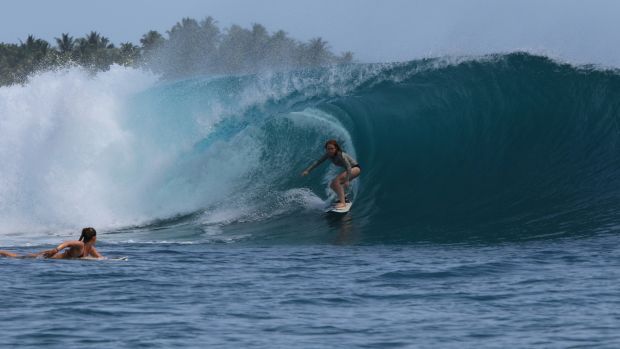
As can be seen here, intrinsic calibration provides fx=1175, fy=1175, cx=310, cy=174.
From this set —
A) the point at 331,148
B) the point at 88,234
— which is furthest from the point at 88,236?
the point at 331,148

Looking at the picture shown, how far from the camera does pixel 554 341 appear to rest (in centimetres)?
896

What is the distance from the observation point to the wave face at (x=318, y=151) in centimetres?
1756

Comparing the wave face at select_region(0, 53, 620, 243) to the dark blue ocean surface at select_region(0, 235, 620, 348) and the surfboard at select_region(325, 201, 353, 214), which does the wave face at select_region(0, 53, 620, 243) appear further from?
the dark blue ocean surface at select_region(0, 235, 620, 348)

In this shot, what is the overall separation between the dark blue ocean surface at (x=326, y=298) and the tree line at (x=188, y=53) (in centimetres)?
1220

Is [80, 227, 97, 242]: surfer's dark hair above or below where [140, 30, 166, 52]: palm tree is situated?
below

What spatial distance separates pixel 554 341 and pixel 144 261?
6.07 m

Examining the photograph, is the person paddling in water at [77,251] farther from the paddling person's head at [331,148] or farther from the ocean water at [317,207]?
the paddling person's head at [331,148]

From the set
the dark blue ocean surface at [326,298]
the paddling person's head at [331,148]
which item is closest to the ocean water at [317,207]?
the dark blue ocean surface at [326,298]

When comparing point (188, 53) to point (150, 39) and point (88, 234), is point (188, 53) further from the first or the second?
point (150, 39)

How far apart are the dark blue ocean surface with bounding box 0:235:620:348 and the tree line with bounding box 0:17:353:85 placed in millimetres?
12196

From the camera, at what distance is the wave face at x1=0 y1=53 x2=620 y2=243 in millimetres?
17562

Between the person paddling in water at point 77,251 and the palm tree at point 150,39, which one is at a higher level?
the palm tree at point 150,39

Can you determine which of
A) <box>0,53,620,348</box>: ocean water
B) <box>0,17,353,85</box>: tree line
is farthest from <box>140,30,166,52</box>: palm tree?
<box>0,53,620,348</box>: ocean water

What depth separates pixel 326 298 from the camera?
10898 millimetres
